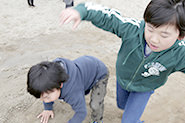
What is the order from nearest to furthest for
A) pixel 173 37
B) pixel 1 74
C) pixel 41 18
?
pixel 173 37 < pixel 1 74 < pixel 41 18

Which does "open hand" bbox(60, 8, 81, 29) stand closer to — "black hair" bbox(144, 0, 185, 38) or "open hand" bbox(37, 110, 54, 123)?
"black hair" bbox(144, 0, 185, 38)

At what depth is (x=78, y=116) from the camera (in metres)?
1.45

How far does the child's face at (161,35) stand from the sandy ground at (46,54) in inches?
49.5

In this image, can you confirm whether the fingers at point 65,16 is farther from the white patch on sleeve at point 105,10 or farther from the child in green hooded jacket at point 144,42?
the white patch on sleeve at point 105,10

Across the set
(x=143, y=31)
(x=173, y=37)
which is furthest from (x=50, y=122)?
(x=173, y=37)

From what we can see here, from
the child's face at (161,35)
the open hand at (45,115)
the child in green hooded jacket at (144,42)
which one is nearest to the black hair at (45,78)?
the child in green hooded jacket at (144,42)

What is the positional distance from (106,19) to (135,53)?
354 mm

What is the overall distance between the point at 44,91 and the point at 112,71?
65.0 inches

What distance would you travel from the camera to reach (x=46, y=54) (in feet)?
9.47

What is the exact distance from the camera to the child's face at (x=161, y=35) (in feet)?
3.42

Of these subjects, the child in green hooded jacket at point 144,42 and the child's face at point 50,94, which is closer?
the child in green hooded jacket at point 144,42

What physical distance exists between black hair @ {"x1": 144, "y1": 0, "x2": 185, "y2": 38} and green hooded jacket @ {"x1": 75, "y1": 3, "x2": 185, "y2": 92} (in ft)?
0.73

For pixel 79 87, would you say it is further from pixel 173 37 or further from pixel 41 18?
pixel 41 18

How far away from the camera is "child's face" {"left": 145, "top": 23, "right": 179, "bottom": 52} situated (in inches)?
41.0
